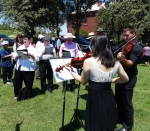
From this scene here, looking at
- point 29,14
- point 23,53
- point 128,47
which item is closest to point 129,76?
point 128,47

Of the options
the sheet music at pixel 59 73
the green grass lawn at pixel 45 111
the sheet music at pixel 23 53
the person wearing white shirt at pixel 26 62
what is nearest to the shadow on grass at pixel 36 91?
the green grass lawn at pixel 45 111

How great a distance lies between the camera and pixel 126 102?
4.10 m

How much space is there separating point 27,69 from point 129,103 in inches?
122

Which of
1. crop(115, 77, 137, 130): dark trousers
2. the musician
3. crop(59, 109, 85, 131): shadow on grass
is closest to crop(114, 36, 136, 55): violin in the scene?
the musician

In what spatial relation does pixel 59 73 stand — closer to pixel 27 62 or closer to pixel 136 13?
A: pixel 27 62

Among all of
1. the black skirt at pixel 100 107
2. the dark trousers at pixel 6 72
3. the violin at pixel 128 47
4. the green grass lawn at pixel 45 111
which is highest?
the violin at pixel 128 47

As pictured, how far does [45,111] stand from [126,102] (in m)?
2.35

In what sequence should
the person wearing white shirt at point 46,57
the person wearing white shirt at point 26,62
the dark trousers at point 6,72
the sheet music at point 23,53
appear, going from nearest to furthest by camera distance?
1. the sheet music at point 23,53
2. the person wearing white shirt at point 26,62
3. the person wearing white shirt at point 46,57
4. the dark trousers at point 6,72

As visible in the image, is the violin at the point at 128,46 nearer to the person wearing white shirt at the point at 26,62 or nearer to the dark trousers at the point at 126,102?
the dark trousers at the point at 126,102

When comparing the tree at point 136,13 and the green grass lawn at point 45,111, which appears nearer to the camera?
the green grass lawn at point 45,111

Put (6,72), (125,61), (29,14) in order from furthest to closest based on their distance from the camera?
(29,14)
(6,72)
(125,61)

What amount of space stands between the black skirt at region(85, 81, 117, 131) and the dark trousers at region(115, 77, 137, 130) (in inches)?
40.5

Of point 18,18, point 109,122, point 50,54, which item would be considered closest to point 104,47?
point 109,122

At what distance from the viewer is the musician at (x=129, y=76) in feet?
12.4
